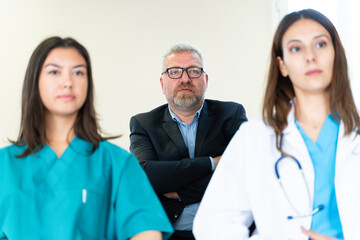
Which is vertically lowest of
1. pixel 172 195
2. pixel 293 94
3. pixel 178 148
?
pixel 172 195

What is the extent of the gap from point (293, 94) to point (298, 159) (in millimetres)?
305

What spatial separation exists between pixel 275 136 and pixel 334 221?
0.35 meters

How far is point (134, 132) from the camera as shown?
241cm

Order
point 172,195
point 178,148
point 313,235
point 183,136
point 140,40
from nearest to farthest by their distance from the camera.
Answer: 1. point 313,235
2. point 172,195
3. point 178,148
4. point 183,136
5. point 140,40

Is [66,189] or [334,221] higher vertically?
[66,189]

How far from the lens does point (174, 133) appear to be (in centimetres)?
235

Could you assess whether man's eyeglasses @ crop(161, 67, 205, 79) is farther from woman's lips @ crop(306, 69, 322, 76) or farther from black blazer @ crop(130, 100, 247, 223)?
woman's lips @ crop(306, 69, 322, 76)

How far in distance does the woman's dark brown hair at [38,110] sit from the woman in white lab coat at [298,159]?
0.51 meters

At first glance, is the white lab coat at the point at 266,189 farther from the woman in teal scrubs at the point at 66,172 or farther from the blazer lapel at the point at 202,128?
the blazer lapel at the point at 202,128

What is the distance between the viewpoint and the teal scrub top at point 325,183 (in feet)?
4.84

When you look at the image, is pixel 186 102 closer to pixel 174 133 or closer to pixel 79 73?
pixel 174 133

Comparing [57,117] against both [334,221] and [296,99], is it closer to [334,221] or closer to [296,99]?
[296,99]

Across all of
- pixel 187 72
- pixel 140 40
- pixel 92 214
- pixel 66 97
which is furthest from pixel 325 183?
pixel 140 40


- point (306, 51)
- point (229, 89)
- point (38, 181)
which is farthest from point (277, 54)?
point (229, 89)
